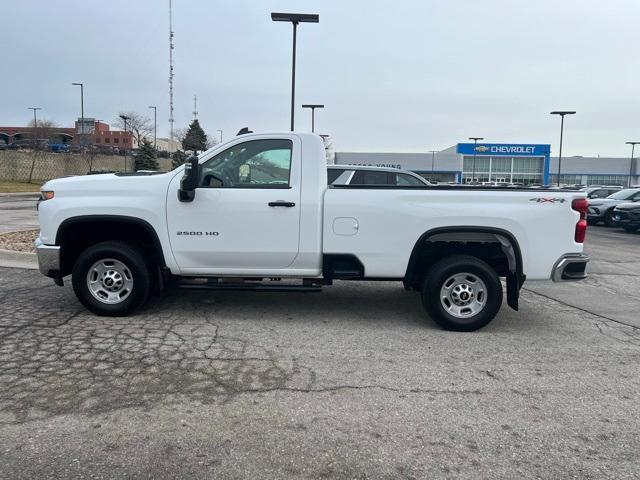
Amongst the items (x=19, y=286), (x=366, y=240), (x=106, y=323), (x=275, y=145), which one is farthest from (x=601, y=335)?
(x=19, y=286)

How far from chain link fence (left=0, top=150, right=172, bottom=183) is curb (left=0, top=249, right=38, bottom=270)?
38304 mm

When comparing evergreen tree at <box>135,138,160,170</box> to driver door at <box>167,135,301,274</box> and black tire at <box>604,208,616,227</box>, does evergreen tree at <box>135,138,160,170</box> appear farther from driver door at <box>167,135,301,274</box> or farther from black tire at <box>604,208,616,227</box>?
driver door at <box>167,135,301,274</box>

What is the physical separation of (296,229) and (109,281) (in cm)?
215

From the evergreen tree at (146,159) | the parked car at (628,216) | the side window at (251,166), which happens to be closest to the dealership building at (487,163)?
the evergreen tree at (146,159)

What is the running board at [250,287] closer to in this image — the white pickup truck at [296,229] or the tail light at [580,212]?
the white pickup truck at [296,229]

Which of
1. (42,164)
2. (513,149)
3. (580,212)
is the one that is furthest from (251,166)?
(513,149)

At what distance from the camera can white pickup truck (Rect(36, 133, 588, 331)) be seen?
17.7ft

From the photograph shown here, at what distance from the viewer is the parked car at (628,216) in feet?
59.0

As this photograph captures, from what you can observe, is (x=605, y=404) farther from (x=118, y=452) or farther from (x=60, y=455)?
(x=60, y=455)

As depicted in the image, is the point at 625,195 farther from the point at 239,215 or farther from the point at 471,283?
the point at 239,215

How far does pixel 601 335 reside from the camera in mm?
5621

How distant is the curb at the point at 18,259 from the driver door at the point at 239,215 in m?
4.18

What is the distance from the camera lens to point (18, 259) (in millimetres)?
8664

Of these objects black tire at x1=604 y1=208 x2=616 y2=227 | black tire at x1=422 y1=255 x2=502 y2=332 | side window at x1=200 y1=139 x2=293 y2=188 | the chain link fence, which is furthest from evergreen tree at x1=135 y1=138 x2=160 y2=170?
black tire at x1=422 y1=255 x2=502 y2=332
